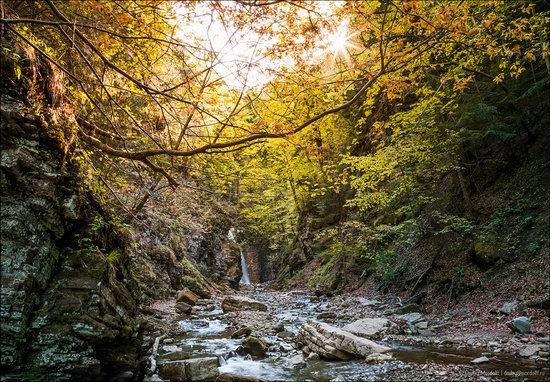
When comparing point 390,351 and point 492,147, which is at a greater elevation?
point 492,147

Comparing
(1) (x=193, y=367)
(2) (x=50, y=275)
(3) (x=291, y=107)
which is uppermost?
(3) (x=291, y=107)

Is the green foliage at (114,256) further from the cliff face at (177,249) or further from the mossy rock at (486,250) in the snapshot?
the mossy rock at (486,250)

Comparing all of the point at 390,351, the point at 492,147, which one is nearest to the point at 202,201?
the point at 390,351

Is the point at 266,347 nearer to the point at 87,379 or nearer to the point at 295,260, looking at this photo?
the point at 87,379

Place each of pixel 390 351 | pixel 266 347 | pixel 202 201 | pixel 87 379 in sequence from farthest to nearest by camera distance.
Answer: pixel 202 201 < pixel 266 347 < pixel 390 351 < pixel 87 379

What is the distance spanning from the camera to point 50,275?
468cm

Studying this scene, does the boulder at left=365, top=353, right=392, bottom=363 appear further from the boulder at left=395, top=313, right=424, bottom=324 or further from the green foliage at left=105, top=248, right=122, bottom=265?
the green foliage at left=105, top=248, right=122, bottom=265

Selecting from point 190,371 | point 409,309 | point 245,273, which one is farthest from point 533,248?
point 245,273

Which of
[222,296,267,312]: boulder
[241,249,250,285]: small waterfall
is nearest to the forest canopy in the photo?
[222,296,267,312]: boulder

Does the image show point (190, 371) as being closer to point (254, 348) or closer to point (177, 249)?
point (254, 348)

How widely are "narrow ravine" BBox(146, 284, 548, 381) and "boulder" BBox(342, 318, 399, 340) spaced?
0.43 feet

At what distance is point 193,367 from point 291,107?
4882 mm

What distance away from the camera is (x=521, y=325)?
21.6 ft

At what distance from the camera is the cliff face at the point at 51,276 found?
4.09 metres
